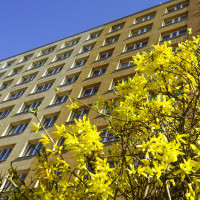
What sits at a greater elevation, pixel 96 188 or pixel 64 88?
pixel 64 88

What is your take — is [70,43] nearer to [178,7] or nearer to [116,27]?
[116,27]

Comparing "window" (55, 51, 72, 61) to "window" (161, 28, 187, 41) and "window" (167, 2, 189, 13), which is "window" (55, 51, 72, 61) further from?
"window" (167, 2, 189, 13)

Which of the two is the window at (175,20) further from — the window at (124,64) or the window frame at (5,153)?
the window frame at (5,153)

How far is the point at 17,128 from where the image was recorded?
50.6ft

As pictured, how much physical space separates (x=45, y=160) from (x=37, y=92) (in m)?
14.9

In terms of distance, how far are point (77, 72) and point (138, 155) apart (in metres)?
14.1

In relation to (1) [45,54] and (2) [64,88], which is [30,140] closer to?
(2) [64,88]

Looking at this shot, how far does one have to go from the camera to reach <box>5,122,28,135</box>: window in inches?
591

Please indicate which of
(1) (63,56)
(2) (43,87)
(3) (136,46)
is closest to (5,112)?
(2) (43,87)

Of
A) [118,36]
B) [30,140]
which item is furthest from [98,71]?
[30,140]

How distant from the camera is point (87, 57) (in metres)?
18.5

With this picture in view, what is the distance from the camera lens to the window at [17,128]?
1500 cm

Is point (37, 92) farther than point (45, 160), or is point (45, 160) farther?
point (37, 92)

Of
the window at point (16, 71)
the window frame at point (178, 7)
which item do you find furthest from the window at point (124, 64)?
the window at point (16, 71)
